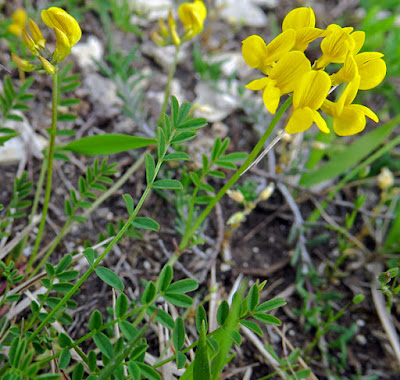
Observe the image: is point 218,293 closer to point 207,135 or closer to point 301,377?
point 301,377

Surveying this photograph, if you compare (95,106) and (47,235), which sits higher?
(95,106)

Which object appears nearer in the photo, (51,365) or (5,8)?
(51,365)

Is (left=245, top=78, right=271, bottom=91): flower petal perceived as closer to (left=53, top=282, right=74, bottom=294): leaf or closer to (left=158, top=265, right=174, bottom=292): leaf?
(left=158, top=265, right=174, bottom=292): leaf

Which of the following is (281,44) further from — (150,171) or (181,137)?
(150,171)

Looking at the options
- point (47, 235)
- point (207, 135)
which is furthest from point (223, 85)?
point (47, 235)

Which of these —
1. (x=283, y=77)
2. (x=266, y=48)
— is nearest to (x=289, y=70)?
(x=283, y=77)

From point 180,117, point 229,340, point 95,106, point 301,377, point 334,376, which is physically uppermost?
point 180,117
